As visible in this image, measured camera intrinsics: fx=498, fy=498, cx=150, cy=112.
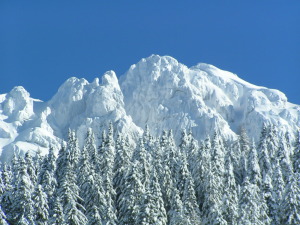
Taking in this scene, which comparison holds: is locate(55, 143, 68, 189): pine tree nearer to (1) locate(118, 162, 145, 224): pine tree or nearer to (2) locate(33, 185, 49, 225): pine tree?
(1) locate(118, 162, 145, 224): pine tree

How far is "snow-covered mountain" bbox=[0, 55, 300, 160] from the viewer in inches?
6727

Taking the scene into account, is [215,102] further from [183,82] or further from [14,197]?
[14,197]

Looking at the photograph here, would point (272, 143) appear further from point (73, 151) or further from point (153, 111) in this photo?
point (153, 111)

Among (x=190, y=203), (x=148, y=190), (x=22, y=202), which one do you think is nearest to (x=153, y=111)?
(x=190, y=203)

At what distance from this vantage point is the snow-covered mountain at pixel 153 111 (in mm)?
170875

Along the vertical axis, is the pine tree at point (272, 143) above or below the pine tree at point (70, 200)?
above

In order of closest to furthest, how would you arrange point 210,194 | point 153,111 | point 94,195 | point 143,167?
point 94,195
point 143,167
point 210,194
point 153,111

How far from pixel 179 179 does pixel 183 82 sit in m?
118

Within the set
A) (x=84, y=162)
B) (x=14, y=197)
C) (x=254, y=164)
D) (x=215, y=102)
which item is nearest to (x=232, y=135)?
(x=215, y=102)

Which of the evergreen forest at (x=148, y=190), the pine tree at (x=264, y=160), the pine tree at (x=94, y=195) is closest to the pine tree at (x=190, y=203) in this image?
the evergreen forest at (x=148, y=190)

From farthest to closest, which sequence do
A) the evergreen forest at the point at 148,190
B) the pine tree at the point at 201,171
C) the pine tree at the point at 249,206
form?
the pine tree at the point at 201,171
the pine tree at the point at 249,206
the evergreen forest at the point at 148,190

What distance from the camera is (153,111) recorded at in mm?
182875

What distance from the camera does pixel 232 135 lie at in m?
165

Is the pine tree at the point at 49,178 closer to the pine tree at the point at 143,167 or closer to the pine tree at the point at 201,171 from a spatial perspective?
the pine tree at the point at 143,167
